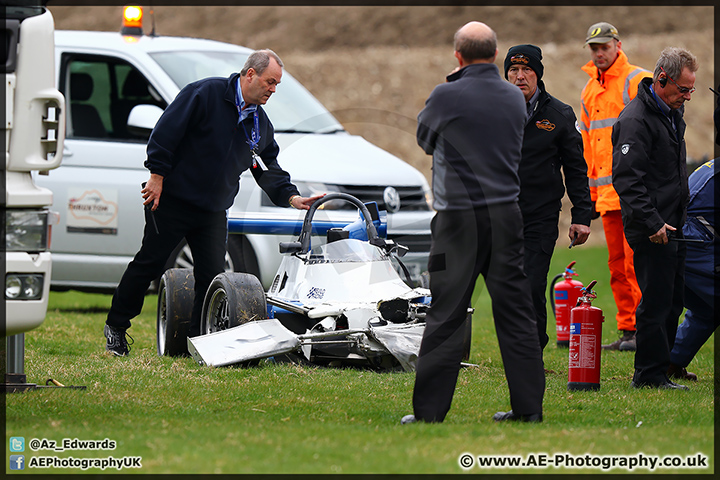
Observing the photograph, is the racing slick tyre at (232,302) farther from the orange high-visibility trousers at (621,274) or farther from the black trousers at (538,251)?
the orange high-visibility trousers at (621,274)

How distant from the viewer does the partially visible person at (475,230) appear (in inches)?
192

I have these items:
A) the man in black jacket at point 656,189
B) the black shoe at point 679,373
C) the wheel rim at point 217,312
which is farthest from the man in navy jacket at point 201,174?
the black shoe at point 679,373

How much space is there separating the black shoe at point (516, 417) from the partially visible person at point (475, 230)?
5cm

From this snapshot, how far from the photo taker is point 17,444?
438 centimetres

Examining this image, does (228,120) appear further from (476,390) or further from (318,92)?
(318,92)

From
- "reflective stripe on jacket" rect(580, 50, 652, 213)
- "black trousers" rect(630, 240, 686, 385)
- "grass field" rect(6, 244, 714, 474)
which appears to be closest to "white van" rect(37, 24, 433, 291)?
"reflective stripe on jacket" rect(580, 50, 652, 213)

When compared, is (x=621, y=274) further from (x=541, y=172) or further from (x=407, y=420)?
(x=407, y=420)

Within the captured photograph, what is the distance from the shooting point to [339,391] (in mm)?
5852

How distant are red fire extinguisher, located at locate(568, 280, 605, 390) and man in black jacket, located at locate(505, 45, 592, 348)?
0.57 m

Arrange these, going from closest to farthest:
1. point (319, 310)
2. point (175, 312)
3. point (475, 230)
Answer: point (475, 230) → point (319, 310) → point (175, 312)

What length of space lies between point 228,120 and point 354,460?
3.64 metres

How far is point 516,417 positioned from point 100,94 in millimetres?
6514

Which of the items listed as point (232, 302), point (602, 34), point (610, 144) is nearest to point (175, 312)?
point (232, 302)

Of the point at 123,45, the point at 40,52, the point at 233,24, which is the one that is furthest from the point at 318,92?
the point at 40,52
